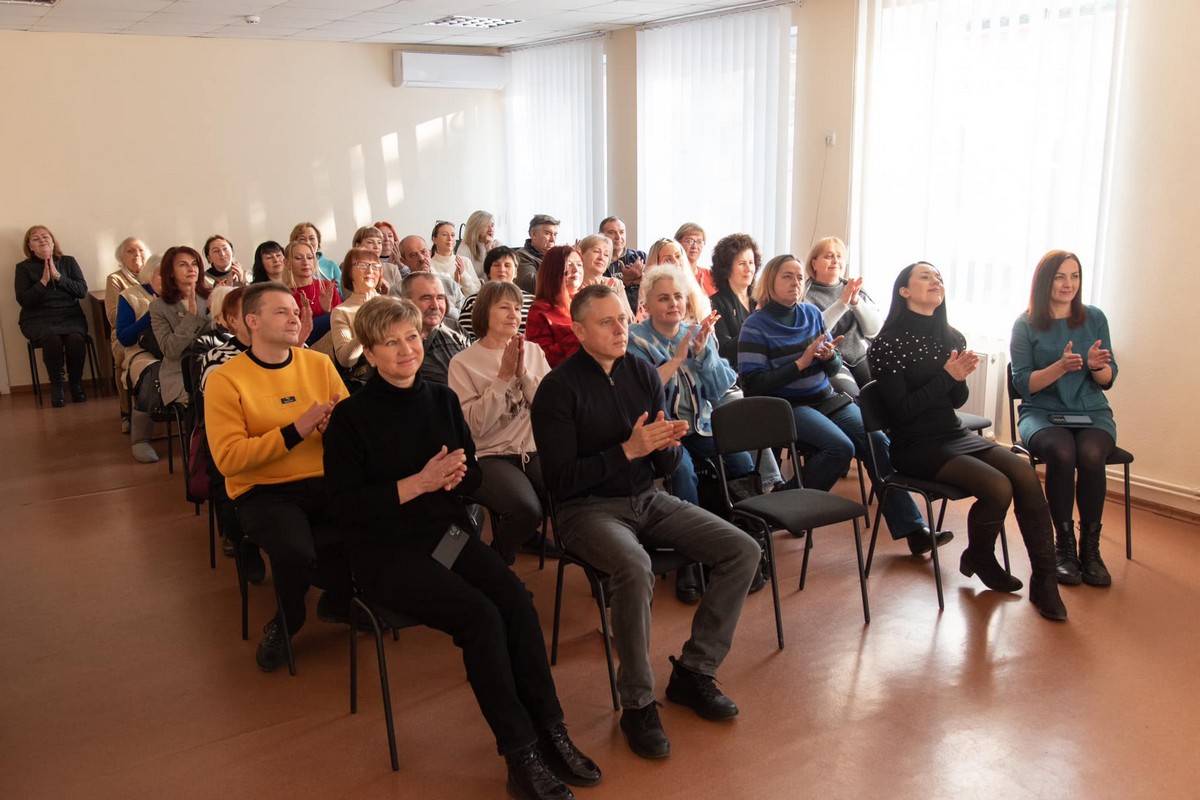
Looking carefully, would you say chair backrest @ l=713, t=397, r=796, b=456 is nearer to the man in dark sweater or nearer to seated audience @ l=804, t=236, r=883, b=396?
the man in dark sweater

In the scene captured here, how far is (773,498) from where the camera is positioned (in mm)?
3445

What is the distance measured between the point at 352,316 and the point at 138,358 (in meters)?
2.02

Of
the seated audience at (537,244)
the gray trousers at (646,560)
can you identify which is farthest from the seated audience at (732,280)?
the gray trousers at (646,560)

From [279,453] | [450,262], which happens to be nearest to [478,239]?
[450,262]

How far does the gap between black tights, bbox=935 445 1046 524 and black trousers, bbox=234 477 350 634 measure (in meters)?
2.25

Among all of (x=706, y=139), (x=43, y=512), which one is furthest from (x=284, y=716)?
(x=706, y=139)

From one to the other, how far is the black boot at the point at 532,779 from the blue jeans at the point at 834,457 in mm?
2027

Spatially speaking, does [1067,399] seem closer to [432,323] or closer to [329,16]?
[432,323]

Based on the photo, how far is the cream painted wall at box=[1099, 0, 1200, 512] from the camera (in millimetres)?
4457

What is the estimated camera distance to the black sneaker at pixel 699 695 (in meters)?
2.89

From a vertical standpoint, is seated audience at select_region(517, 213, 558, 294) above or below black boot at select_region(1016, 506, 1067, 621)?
above

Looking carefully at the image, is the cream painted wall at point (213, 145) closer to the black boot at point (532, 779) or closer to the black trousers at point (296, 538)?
the black trousers at point (296, 538)

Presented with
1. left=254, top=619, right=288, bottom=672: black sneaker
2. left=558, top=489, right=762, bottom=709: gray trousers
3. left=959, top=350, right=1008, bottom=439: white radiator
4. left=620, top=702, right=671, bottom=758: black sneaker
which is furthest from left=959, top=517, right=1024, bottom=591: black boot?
left=254, top=619, right=288, bottom=672: black sneaker

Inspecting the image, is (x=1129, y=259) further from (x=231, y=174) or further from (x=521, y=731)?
(x=231, y=174)
